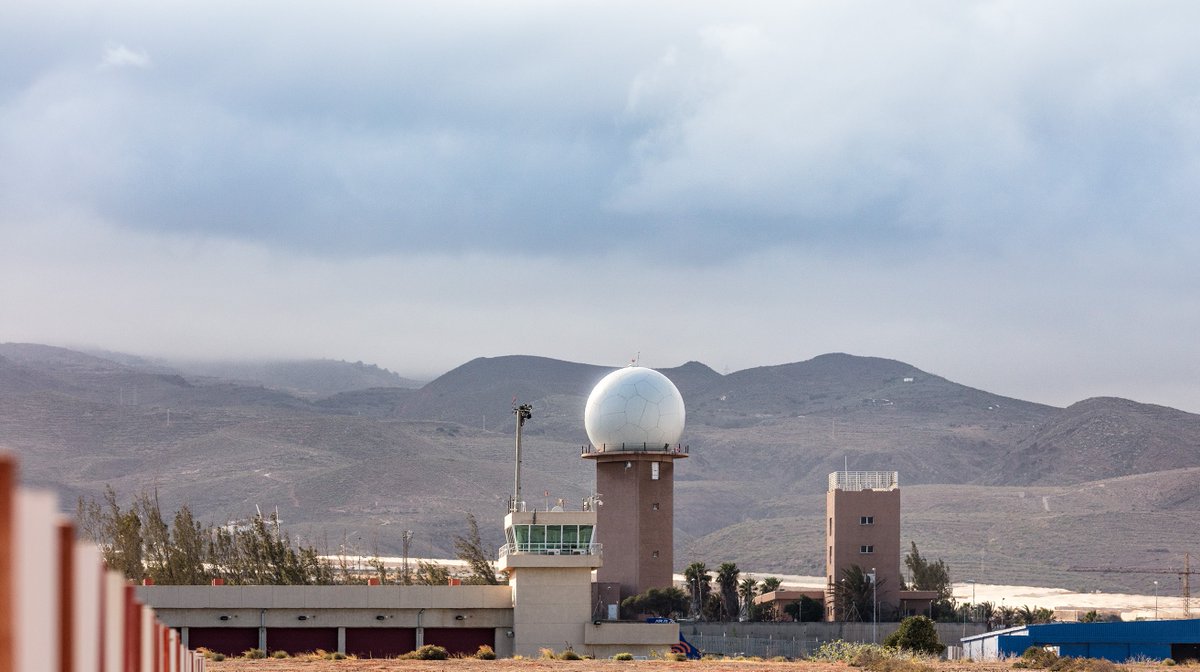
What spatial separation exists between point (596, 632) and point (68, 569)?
57254mm

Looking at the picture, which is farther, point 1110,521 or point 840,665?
point 1110,521

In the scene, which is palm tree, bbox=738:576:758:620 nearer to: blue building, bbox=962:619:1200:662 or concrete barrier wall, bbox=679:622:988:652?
concrete barrier wall, bbox=679:622:988:652

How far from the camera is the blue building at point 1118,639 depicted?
206ft

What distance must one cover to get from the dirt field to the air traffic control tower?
29964 millimetres

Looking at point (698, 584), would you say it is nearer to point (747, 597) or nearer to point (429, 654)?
point (747, 597)

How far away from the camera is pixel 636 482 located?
81.7m

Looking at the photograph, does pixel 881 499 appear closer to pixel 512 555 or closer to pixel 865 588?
pixel 865 588

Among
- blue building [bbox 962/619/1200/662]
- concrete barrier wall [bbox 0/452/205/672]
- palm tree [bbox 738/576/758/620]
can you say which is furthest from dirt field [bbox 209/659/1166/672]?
palm tree [bbox 738/576/758/620]

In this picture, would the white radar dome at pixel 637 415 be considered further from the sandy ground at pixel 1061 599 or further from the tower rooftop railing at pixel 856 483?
the sandy ground at pixel 1061 599

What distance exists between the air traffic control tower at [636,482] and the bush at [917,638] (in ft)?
67.4

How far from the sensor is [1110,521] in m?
197

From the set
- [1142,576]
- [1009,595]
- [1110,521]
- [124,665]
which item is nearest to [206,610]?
[124,665]

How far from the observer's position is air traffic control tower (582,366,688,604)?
8138cm

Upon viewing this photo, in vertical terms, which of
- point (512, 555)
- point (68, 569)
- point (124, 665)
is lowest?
point (512, 555)
